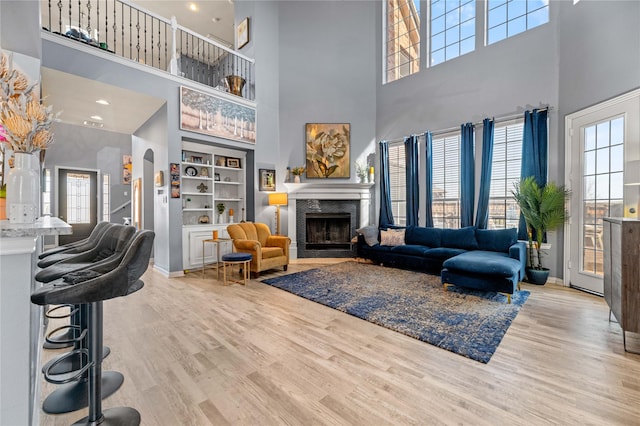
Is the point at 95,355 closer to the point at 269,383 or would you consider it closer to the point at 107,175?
the point at 269,383

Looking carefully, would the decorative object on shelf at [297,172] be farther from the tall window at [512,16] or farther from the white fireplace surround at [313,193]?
the tall window at [512,16]

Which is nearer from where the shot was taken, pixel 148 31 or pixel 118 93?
pixel 118 93

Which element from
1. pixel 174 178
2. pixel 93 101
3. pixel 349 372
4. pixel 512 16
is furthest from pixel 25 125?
pixel 512 16

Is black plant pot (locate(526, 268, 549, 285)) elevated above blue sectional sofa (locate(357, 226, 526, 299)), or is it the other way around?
blue sectional sofa (locate(357, 226, 526, 299))

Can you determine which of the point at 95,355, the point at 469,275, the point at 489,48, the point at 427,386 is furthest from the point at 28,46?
the point at 489,48

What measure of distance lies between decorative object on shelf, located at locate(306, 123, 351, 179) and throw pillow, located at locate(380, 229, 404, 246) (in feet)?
5.56

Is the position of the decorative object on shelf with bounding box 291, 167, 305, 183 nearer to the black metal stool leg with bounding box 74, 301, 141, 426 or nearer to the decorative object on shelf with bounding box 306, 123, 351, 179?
the decorative object on shelf with bounding box 306, 123, 351, 179

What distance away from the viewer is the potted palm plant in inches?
162

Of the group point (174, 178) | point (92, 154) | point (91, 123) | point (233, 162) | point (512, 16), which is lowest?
point (174, 178)

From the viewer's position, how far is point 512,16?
4965 mm

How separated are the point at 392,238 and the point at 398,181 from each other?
59.3 inches

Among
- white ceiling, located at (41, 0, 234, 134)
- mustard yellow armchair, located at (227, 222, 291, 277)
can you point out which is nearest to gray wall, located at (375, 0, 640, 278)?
mustard yellow armchair, located at (227, 222, 291, 277)

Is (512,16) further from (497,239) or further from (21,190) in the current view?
(21,190)

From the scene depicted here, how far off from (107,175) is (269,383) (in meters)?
8.98
